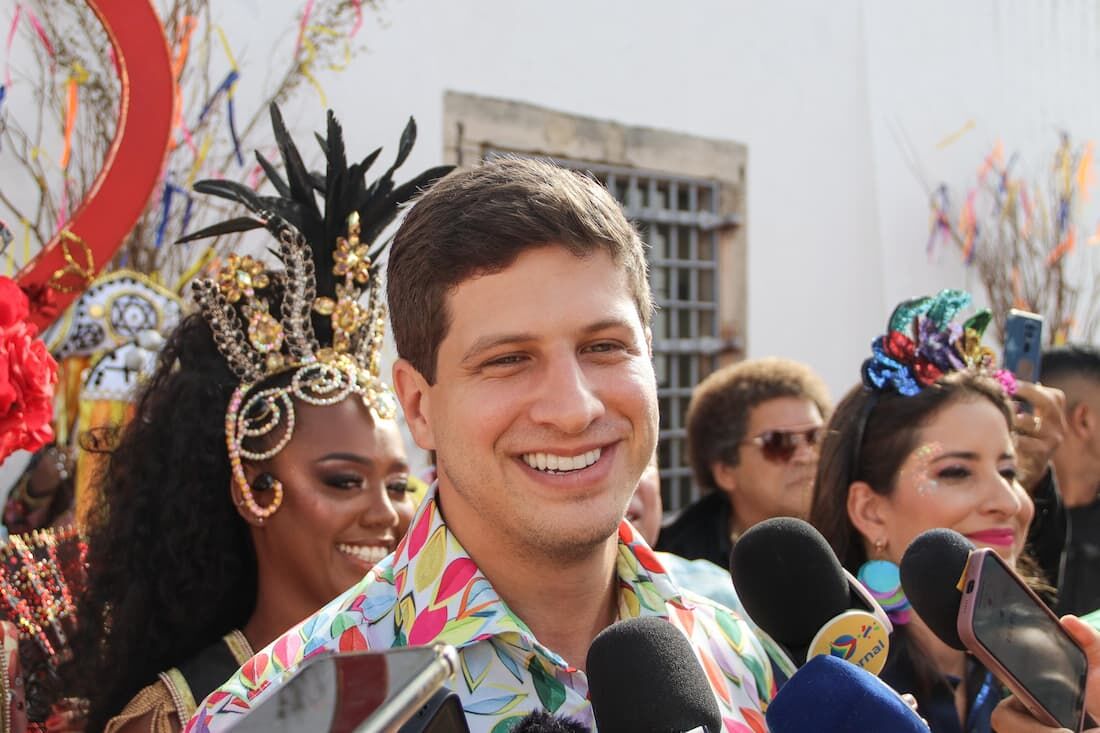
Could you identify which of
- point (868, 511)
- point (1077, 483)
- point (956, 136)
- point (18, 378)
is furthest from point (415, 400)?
point (956, 136)

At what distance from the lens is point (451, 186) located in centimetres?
176

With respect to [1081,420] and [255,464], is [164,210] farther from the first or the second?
[1081,420]

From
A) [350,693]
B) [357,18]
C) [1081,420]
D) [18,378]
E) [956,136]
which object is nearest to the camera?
[350,693]

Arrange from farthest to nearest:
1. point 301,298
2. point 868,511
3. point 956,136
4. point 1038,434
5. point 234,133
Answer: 1. point 956,136
2. point 234,133
3. point 1038,434
4. point 868,511
5. point 301,298

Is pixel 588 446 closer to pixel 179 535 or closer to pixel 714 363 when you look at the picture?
pixel 179 535

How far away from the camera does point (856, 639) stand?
1668mm

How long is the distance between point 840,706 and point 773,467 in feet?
9.97

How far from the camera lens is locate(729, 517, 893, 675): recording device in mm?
1668

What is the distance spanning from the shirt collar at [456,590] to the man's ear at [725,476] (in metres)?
2.59

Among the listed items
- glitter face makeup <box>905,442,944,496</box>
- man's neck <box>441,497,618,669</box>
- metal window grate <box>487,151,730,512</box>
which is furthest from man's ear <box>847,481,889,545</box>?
metal window grate <box>487,151,730,512</box>

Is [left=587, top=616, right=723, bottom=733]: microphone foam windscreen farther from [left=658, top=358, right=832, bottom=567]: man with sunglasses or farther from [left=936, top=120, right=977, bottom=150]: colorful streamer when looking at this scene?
[left=936, top=120, right=977, bottom=150]: colorful streamer

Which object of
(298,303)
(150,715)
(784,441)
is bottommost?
(150,715)

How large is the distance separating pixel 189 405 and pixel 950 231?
6.77 meters

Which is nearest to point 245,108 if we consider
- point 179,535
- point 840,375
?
point 179,535
